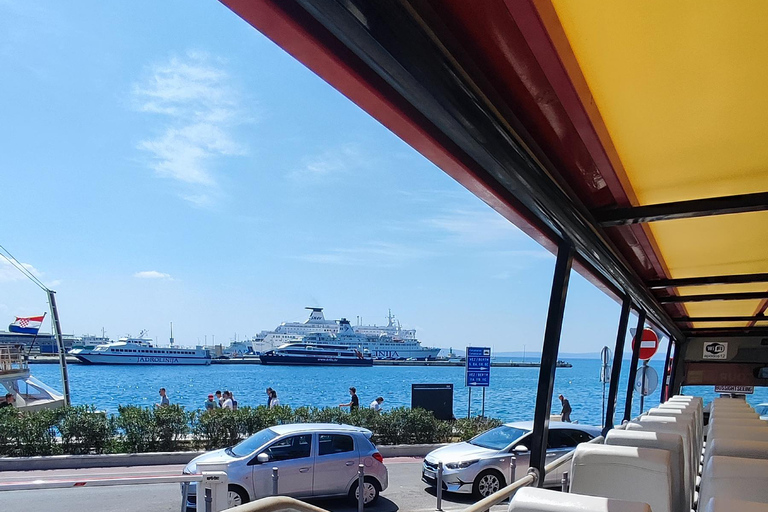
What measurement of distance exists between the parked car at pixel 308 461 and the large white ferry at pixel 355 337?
2742 inches

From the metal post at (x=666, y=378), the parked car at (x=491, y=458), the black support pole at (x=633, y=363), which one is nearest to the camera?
the black support pole at (x=633, y=363)

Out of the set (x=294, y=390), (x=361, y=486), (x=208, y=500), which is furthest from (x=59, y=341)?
(x=294, y=390)

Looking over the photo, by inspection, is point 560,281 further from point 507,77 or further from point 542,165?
point 507,77

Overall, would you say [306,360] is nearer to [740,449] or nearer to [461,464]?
[461,464]

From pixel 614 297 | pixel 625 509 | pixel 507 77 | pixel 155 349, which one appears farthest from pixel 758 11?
pixel 155 349

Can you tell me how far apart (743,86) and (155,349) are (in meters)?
82.5

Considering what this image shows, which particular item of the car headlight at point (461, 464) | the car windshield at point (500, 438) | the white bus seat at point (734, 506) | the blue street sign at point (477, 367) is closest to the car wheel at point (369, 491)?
the car headlight at point (461, 464)

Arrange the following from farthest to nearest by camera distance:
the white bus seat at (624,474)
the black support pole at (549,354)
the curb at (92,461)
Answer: the curb at (92,461) < the black support pole at (549,354) < the white bus seat at (624,474)

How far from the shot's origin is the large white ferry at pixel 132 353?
77.3 m

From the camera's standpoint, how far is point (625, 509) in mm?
1980

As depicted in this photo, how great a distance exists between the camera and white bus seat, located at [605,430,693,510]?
324 cm

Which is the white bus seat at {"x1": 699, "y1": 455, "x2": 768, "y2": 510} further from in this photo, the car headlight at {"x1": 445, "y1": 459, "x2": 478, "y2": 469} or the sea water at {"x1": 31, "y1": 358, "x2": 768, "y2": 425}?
the sea water at {"x1": 31, "y1": 358, "x2": 768, "y2": 425}

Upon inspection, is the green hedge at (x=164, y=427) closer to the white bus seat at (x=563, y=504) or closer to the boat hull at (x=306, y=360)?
the white bus seat at (x=563, y=504)

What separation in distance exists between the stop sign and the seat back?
22.3ft
